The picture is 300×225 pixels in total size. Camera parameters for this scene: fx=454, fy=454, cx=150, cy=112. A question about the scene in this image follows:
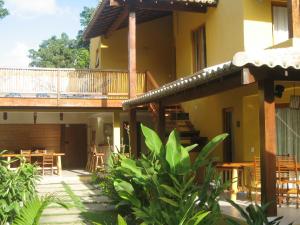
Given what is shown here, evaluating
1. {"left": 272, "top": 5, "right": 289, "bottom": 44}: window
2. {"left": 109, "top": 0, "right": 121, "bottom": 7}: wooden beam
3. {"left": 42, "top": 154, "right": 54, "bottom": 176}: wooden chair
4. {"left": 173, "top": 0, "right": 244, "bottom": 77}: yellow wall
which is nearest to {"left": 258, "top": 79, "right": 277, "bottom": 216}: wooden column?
{"left": 173, "top": 0, "right": 244, "bottom": 77}: yellow wall

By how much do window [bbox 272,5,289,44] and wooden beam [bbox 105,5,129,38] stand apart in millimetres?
4932

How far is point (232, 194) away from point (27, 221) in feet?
20.8

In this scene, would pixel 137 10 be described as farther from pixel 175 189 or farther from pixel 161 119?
pixel 175 189

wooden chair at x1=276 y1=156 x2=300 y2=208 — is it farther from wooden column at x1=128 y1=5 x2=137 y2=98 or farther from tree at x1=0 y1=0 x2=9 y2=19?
tree at x1=0 y1=0 x2=9 y2=19

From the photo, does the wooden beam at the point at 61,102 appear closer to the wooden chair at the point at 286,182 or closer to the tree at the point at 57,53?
the wooden chair at the point at 286,182

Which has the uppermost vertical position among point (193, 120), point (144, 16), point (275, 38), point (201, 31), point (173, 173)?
point (144, 16)

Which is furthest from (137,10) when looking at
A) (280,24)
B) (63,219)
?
(63,219)

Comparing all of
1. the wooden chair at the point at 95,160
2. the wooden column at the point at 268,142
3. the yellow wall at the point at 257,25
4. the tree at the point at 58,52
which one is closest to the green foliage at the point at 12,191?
the wooden column at the point at 268,142

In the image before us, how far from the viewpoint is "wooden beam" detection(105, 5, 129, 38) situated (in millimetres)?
15784

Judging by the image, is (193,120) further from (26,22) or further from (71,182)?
(26,22)

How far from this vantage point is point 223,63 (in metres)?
7.53

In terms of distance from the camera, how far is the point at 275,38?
1304 centimetres

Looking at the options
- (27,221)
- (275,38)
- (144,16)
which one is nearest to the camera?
(27,221)

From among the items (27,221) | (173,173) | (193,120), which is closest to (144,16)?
(193,120)
